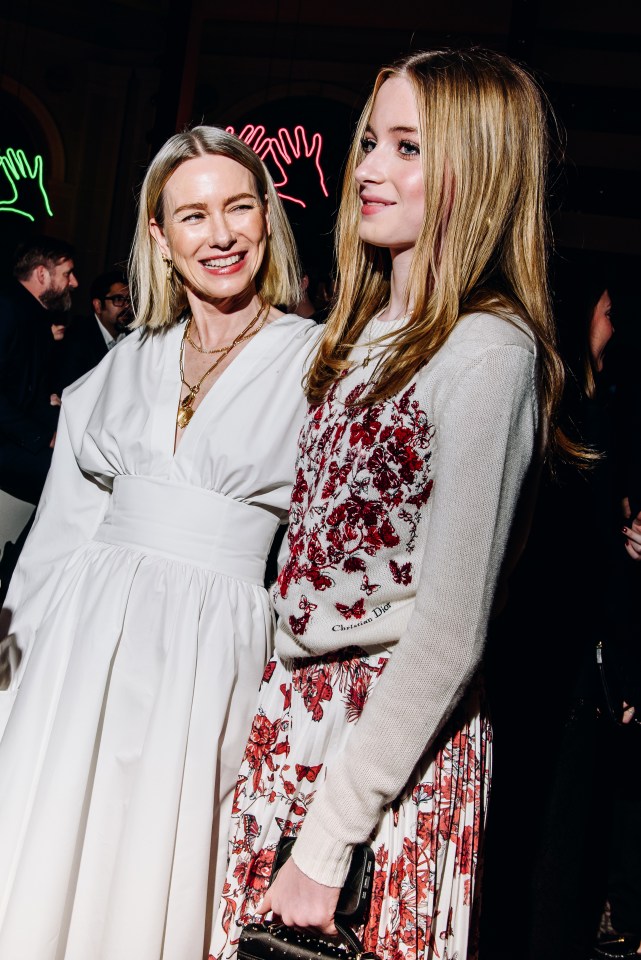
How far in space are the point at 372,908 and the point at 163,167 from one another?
4.88 feet

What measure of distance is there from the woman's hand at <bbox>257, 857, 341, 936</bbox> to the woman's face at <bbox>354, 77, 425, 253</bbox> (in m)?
0.85

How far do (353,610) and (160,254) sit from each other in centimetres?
113

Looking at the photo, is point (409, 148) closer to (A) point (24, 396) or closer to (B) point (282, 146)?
(A) point (24, 396)

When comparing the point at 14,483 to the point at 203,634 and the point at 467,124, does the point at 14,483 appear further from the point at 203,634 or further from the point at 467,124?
the point at 467,124

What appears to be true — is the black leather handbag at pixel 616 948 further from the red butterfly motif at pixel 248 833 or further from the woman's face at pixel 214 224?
the woman's face at pixel 214 224

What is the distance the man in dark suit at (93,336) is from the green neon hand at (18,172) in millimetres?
3633

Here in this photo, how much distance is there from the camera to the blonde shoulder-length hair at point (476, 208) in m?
1.24

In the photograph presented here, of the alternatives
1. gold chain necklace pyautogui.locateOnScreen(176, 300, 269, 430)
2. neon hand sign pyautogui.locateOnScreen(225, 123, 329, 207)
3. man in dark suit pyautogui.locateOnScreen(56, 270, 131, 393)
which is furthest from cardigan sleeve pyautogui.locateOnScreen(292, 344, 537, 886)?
neon hand sign pyautogui.locateOnScreen(225, 123, 329, 207)

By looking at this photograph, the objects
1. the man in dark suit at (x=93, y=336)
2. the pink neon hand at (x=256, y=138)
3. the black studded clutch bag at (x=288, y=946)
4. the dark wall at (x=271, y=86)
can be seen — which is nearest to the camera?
the black studded clutch bag at (x=288, y=946)

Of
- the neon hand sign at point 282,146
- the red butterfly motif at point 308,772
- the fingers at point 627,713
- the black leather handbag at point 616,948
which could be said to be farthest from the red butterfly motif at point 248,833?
the neon hand sign at point 282,146

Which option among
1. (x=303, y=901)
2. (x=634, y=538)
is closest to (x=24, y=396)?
(x=634, y=538)

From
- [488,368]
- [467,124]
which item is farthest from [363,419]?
[467,124]

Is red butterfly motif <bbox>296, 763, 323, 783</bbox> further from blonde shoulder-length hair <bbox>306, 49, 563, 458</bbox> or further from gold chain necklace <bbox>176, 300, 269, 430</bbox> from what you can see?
gold chain necklace <bbox>176, 300, 269, 430</bbox>

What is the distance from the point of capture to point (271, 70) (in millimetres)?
9094
